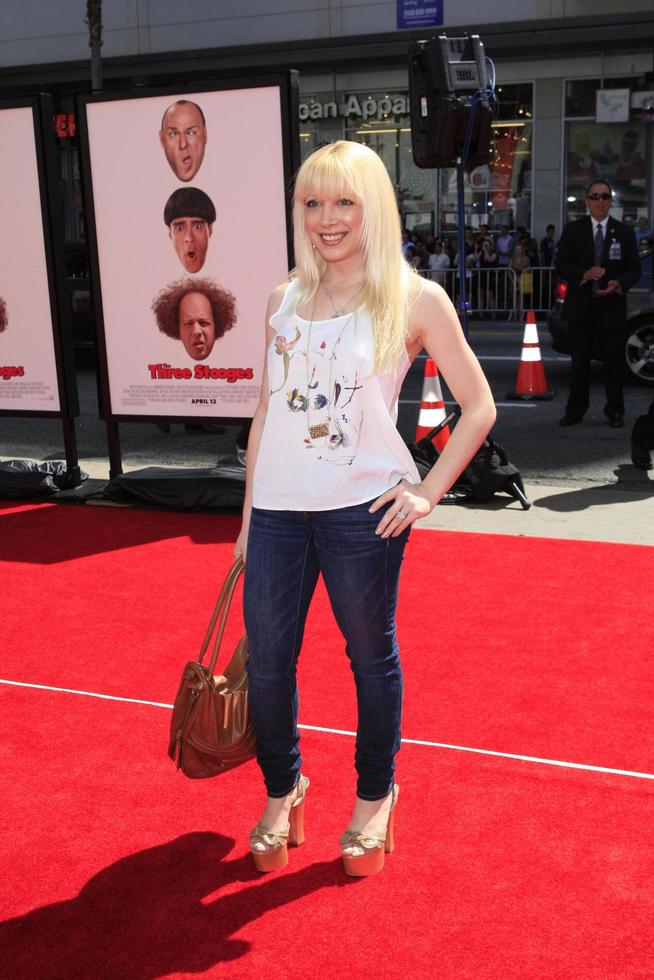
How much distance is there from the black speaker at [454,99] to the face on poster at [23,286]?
2993 millimetres

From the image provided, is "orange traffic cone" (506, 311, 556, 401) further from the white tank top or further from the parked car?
the white tank top

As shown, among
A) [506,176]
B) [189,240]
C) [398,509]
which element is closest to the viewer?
[398,509]

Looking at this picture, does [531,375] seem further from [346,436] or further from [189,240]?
[346,436]

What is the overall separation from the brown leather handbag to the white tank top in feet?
1.39

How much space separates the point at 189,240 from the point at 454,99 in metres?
2.53

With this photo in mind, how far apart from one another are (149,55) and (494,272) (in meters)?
10.6

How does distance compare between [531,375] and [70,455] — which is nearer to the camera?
[70,455]

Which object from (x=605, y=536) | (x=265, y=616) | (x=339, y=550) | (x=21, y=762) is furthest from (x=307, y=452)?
(x=605, y=536)

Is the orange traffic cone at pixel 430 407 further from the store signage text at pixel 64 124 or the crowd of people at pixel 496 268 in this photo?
the store signage text at pixel 64 124

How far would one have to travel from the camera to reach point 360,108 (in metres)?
26.2

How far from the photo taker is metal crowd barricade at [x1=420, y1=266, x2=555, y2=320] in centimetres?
2041

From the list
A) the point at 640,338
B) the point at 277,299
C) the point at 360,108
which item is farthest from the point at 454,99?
the point at 360,108

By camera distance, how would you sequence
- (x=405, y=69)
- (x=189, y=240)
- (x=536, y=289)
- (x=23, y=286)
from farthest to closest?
(x=405, y=69) < (x=536, y=289) < (x=23, y=286) < (x=189, y=240)

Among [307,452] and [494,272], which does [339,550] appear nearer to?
[307,452]
